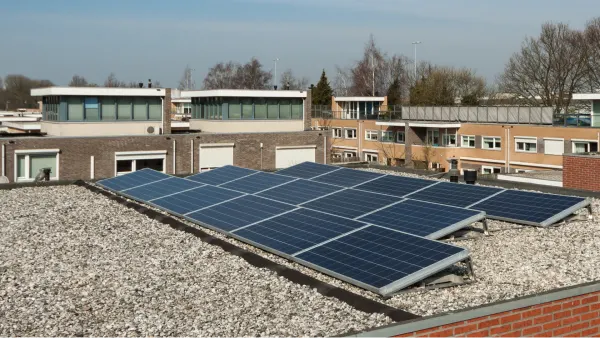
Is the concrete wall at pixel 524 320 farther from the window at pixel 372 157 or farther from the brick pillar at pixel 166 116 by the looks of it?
the window at pixel 372 157

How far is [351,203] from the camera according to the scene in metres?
16.8

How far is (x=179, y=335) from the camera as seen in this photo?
347 inches

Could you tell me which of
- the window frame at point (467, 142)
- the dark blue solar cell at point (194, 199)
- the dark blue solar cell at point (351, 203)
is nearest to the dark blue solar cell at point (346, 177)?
the dark blue solar cell at point (351, 203)

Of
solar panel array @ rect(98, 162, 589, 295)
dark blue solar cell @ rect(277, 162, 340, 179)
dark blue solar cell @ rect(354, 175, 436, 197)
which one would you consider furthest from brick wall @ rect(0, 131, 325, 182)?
dark blue solar cell @ rect(354, 175, 436, 197)

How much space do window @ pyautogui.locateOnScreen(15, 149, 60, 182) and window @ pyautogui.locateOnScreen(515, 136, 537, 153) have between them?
120 feet

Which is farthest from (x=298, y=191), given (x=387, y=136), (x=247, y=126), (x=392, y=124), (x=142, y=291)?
(x=387, y=136)

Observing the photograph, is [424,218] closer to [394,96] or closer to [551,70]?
[551,70]

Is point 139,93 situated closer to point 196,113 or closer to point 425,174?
point 196,113

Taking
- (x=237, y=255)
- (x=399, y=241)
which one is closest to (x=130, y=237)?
(x=237, y=255)

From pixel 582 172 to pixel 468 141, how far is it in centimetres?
3660

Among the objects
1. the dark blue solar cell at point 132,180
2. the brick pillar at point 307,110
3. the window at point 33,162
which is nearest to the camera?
the dark blue solar cell at point 132,180

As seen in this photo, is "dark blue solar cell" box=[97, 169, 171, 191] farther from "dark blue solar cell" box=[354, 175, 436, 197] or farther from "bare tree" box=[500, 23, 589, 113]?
"bare tree" box=[500, 23, 589, 113]

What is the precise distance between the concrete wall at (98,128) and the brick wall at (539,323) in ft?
113

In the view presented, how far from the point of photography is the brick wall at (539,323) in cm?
892
